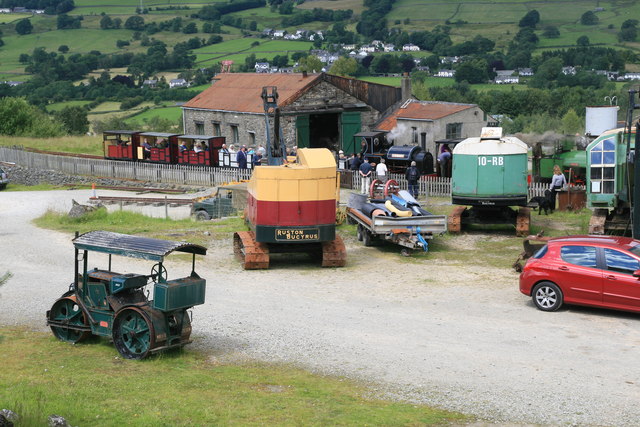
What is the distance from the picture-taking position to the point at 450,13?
177875 millimetres

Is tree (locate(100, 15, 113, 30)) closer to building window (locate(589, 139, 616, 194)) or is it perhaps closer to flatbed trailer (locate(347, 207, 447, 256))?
flatbed trailer (locate(347, 207, 447, 256))

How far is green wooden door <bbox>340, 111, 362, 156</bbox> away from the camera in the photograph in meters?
48.5

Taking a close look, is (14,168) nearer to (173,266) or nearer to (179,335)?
(173,266)

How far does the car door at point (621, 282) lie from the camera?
16672 millimetres

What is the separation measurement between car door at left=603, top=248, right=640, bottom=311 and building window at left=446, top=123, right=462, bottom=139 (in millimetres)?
27647

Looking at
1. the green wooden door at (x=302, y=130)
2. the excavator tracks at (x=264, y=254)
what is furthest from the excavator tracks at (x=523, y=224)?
the green wooden door at (x=302, y=130)

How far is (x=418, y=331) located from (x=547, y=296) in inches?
115

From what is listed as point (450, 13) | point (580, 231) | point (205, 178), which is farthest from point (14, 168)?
point (450, 13)

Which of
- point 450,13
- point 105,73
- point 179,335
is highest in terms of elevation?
point 450,13

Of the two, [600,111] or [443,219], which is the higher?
[600,111]

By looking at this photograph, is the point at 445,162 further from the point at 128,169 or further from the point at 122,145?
the point at 122,145

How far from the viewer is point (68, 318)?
1588cm

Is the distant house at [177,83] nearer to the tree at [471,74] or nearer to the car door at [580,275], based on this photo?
the tree at [471,74]

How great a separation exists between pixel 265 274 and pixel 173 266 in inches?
105
